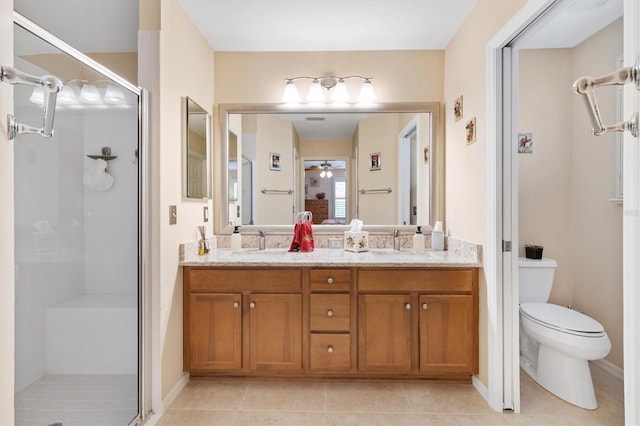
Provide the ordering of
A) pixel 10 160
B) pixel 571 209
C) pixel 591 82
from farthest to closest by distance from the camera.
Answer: pixel 571 209 → pixel 10 160 → pixel 591 82

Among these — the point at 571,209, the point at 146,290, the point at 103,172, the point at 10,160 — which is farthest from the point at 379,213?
the point at 10,160

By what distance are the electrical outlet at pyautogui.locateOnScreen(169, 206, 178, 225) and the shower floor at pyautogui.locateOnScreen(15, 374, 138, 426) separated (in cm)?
84

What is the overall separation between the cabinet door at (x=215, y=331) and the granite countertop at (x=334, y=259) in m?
0.22

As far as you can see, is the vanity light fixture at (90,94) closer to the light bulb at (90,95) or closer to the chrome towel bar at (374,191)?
the light bulb at (90,95)

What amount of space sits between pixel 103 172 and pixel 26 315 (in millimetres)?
769

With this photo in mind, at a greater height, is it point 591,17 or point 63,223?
point 591,17

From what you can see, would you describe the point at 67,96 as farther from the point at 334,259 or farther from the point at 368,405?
the point at 368,405

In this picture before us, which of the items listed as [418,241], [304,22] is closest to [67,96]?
[304,22]

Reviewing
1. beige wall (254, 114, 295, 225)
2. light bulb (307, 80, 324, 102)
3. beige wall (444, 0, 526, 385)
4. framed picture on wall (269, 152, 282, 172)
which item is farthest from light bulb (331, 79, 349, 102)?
Result: beige wall (444, 0, 526, 385)

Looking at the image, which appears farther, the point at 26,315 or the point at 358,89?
the point at 358,89

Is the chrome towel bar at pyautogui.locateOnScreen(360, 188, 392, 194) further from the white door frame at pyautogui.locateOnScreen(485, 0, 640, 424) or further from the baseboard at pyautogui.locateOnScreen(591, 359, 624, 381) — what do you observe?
the baseboard at pyautogui.locateOnScreen(591, 359, 624, 381)

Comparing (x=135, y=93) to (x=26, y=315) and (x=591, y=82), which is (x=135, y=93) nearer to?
(x=26, y=315)

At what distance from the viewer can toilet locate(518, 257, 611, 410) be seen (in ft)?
5.60

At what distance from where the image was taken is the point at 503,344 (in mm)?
1770
